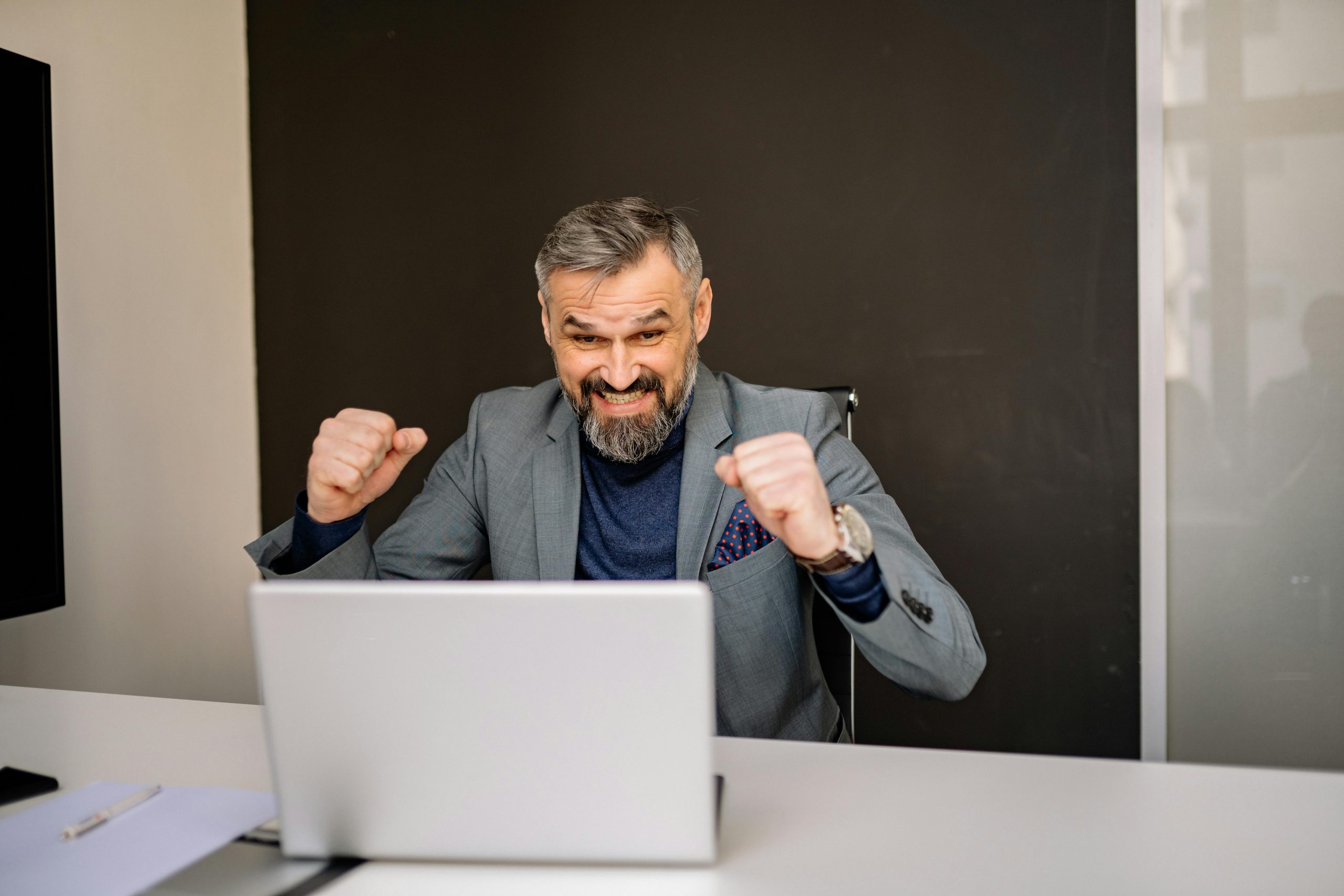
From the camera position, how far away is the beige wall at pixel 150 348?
2057 mm

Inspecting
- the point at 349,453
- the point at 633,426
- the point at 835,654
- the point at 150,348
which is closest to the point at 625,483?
the point at 633,426

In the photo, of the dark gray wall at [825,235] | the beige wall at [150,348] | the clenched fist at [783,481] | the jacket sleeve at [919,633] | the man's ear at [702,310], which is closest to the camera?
the clenched fist at [783,481]

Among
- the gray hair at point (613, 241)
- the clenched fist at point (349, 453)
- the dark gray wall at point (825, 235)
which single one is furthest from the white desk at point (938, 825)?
the dark gray wall at point (825, 235)

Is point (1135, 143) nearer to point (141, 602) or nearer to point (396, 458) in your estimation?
point (396, 458)

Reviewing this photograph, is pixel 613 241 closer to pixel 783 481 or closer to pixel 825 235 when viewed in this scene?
pixel 783 481

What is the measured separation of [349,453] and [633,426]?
0.54 meters

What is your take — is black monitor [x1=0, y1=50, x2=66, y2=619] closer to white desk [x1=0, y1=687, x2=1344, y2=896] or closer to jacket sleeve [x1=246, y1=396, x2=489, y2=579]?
jacket sleeve [x1=246, y1=396, x2=489, y2=579]

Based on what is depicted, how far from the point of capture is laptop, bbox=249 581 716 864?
674mm

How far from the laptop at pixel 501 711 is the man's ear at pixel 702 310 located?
1.10m

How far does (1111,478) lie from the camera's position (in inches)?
88.4

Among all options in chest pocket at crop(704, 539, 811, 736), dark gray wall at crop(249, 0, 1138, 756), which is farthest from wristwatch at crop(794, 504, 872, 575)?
dark gray wall at crop(249, 0, 1138, 756)

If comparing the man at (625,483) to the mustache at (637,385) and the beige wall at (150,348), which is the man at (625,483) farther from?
the beige wall at (150,348)

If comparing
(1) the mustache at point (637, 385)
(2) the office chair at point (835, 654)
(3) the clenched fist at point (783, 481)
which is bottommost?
(2) the office chair at point (835, 654)

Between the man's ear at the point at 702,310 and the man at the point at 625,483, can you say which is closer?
the man at the point at 625,483
